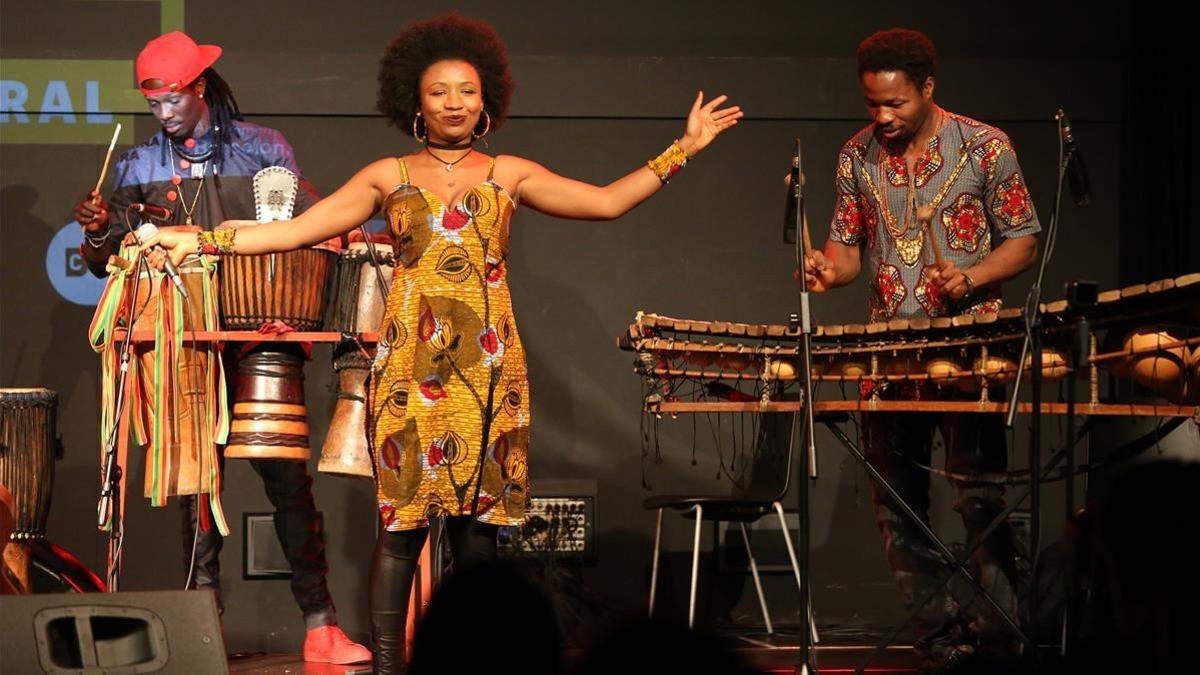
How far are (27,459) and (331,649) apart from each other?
1.29 m

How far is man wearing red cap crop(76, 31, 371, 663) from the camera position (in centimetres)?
533

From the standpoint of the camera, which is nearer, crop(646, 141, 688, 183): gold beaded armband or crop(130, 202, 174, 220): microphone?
crop(646, 141, 688, 183): gold beaded armband

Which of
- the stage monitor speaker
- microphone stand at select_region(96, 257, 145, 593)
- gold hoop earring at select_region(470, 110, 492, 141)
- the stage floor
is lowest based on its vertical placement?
the stage floor

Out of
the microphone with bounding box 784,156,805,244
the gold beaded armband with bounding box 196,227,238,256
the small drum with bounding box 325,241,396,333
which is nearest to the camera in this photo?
the microphone with bounding box 784,156,805,244

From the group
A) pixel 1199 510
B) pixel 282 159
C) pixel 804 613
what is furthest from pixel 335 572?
pixel 1199 510

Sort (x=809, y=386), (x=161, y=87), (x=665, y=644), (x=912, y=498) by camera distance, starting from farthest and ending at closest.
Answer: (x=161, y=87)
(x=912, y=498)
(x=809, y=386)
(x=665, y=644)

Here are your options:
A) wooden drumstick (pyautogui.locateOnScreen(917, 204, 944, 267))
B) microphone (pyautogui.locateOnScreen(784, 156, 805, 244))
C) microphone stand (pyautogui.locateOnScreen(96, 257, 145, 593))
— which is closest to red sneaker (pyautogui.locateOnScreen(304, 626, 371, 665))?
microphone stand (pyautogui.locateOnScreen(96, 257, 145, 593))

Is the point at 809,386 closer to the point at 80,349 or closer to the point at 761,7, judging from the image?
the point at 761,7

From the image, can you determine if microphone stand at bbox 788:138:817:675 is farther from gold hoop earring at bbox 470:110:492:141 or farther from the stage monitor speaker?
the stage monitor speaker

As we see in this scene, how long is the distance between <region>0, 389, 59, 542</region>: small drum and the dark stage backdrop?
48.9 inches

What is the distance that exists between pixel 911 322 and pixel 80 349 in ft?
13.5

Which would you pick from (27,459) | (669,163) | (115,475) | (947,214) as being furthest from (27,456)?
(947,214)

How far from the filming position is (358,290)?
5.30 meters

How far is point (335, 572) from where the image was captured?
6.57 metres
